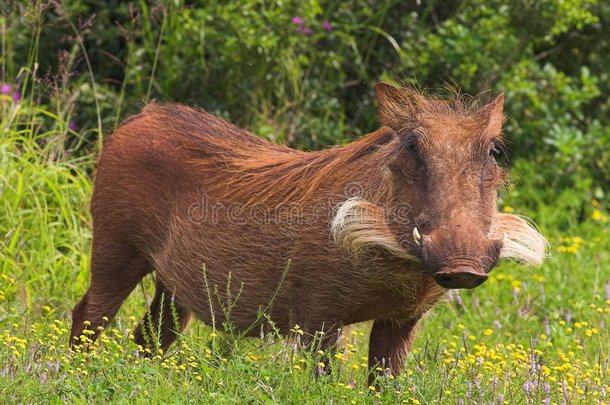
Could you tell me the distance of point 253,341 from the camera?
189 inches

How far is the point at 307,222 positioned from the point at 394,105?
528 millimetres

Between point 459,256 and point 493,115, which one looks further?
point 493,115

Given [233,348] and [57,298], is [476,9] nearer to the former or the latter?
[57,298]

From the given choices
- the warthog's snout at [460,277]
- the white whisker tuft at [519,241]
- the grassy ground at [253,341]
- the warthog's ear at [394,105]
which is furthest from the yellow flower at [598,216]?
the warthog's snout at [460,277]

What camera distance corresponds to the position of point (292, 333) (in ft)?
13.9

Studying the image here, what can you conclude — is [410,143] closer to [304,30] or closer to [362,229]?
[362,229]

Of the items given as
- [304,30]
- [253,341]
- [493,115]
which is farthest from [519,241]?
[304,30]

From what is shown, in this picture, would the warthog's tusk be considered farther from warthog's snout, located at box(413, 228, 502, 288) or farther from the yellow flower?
the yellow flower

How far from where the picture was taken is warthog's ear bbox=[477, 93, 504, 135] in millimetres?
4039

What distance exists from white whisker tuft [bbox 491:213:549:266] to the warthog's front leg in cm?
49

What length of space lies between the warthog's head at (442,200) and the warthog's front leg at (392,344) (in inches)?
18.9

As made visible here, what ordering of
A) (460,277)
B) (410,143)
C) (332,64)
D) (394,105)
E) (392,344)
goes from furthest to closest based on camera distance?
(332,64) → (392,344) → (394,105) → (410,143) → (460,277)

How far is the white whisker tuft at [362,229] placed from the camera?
3.98m

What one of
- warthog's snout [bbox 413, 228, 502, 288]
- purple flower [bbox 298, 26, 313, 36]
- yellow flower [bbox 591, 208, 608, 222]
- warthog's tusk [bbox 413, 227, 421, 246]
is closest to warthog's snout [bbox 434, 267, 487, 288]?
warthog's snout [bbox 413, 228, 502, 288]
